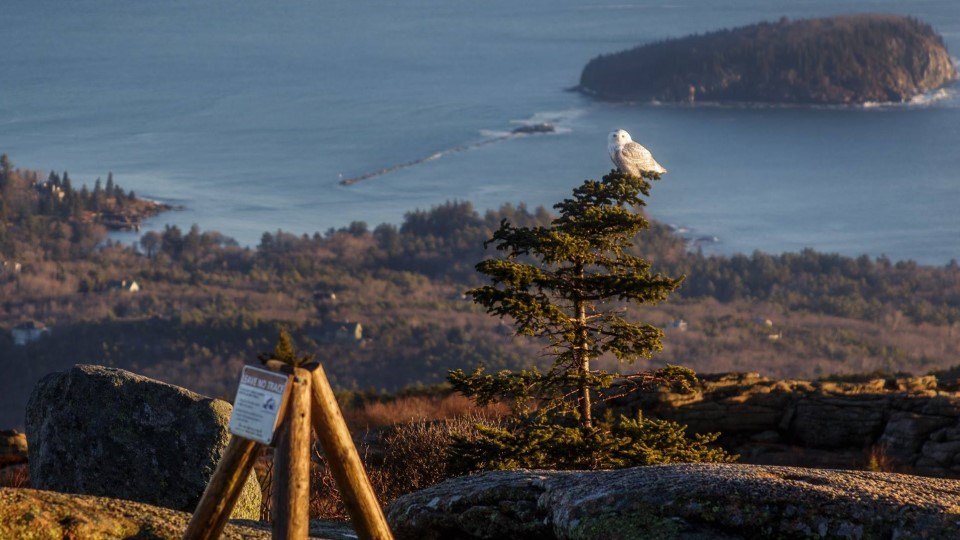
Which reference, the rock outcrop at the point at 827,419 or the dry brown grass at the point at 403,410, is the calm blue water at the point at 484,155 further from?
the rock outcrop at the point at 827,419

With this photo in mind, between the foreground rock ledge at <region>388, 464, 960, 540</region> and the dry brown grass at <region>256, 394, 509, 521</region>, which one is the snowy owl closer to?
the dry brown grass at <region>256, 394, 509, 521</region>

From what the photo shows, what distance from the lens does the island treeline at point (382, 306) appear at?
301 feet

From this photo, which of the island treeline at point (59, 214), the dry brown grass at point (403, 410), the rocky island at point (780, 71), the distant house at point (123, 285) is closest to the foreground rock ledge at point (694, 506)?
the dry brown grass at point (403, 410)

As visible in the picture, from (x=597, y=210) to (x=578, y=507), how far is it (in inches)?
215

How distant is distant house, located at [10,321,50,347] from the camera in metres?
103

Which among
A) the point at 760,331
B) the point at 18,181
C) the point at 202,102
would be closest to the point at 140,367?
the point at 760,331

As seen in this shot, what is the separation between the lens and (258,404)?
7934 millimetres

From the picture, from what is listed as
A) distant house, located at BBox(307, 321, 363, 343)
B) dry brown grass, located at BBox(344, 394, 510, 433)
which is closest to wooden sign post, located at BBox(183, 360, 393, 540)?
dry brown grass, located at BBox(344, 394, 510, 433)

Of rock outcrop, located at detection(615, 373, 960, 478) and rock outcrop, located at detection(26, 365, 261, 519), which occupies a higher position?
rock outcrop, located at detection(26, 365, 261, 519)

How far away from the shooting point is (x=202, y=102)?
191750 millimetres

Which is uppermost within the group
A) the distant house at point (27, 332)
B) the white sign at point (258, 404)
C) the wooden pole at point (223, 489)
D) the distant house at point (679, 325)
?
the white sign at point (258, 404)

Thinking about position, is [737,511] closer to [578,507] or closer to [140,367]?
[578,507]

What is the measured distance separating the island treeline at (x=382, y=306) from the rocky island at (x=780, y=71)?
Answer: 2492 inches

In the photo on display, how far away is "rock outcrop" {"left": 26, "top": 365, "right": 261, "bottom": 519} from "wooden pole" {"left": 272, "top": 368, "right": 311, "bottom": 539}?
5438mm
